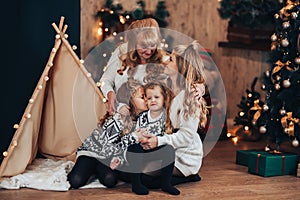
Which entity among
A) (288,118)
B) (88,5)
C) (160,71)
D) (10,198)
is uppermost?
(88,5)

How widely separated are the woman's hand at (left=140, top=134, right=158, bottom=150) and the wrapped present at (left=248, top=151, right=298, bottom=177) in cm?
94

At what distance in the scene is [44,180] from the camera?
381 centimetres

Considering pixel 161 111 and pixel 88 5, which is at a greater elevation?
pixel 88 5

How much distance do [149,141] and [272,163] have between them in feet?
3.45

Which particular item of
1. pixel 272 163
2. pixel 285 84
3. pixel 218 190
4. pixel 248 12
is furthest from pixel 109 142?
pixel 248 12

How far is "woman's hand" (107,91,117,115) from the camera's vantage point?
397cm

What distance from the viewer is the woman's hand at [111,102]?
397cm

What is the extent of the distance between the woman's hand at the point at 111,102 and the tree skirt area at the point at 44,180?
46 cm

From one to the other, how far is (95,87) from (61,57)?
32 centimetres

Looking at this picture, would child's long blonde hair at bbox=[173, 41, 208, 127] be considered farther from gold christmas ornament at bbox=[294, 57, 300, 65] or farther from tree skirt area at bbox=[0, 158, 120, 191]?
gold christmas ornament at bbox=[294, 57, 300, 65]

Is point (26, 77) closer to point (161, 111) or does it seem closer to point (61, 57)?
point (61, 57)

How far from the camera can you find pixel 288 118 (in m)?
4.47

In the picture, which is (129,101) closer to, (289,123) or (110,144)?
(110,144)

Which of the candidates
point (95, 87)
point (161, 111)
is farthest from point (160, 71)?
point (95, 87)
